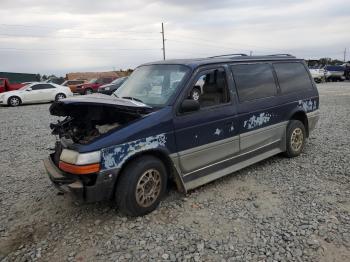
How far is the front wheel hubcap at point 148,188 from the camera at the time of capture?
4.14 meters

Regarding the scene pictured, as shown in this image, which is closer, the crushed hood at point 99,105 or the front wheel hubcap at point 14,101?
the crushed hood at point 99,105

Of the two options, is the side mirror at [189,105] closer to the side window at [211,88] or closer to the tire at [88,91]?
the side window at [211,88]

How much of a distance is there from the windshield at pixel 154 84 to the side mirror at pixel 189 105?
231 millimetres

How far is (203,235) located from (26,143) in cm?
623

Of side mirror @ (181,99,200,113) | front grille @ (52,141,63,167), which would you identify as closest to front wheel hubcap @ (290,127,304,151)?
side mirror @ (181,99,200,113)

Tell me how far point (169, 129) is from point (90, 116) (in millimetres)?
1095

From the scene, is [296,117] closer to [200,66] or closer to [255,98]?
[255,98]

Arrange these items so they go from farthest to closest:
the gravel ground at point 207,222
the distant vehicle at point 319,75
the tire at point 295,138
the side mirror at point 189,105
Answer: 1. the distant vehicle at point 319,75
2. the tire at point 295,138
3. the side mirror at point 189,105
4. the gravel ground at point 207,222

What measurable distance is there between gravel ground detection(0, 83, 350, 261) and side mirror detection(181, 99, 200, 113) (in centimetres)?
120

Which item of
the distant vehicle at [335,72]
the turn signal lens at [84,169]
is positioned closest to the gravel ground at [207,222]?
Answer: the turn signal lens at [84,169]

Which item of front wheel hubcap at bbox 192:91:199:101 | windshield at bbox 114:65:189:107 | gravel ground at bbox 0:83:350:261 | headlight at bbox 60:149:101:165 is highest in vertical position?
windshield at bbox 114:65:189:107

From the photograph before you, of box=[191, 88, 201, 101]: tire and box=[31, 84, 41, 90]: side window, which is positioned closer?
box=[191, 88, 201, 101]: tire

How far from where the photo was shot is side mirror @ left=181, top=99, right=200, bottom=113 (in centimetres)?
443

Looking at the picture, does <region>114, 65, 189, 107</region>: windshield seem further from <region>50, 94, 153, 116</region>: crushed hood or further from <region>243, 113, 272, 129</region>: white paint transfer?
<region>243, 113, 272, 129</region>: white paint transfer
